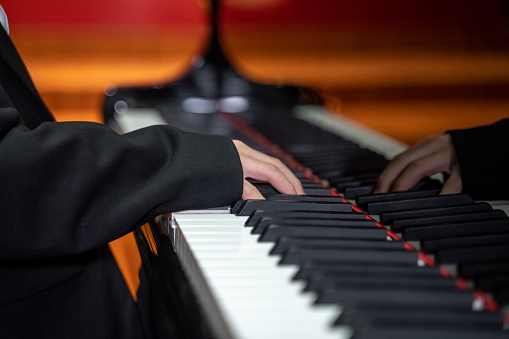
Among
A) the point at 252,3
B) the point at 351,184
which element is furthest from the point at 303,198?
the point at 252,3

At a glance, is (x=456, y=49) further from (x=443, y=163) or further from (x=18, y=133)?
(x=18, y=133)

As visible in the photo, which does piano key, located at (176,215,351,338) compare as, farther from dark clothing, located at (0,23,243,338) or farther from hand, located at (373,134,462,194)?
hand, located at (373,134,462,194)

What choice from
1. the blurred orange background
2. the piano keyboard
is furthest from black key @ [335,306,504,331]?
the blurred orange background

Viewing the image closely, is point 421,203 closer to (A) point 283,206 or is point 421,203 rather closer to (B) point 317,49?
(A) point 283,206

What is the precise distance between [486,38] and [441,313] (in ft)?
18.9

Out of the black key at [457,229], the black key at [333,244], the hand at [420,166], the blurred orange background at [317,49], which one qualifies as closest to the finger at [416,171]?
the hand at [420,166]

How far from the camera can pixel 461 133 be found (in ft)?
3.57

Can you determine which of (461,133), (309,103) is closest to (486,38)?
(309,103)

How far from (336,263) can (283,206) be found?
0.22 m

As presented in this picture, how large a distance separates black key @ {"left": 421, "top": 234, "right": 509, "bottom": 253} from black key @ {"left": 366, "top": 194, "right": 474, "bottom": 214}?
0.43ft

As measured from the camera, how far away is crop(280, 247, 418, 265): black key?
27.2 inches

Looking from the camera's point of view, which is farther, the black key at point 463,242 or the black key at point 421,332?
the black key at point 463,242

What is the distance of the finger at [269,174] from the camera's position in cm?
94

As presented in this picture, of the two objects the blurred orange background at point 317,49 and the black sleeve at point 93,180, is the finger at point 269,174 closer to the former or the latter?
the black sleeve at point 93,180
